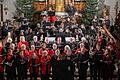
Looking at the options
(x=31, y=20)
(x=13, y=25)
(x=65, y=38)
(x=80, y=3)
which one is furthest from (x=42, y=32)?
(x=80, y=3)

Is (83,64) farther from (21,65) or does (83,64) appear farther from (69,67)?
(21,65)

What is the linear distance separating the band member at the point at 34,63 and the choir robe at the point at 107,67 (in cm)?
303

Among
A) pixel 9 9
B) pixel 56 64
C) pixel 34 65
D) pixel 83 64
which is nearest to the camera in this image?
pixel 56 64

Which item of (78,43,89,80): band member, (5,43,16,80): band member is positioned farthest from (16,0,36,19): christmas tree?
(78,43,89,80): band member

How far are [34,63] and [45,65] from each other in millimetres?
519

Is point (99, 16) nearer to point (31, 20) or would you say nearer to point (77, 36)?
point (31, 20)

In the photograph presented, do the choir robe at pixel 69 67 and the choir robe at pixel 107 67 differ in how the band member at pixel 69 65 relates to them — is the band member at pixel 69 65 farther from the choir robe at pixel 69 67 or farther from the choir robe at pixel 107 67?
the choir robe at pixel 107 67

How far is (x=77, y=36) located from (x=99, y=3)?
1200cm

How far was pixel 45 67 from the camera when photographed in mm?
17203

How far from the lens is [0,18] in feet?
95.8

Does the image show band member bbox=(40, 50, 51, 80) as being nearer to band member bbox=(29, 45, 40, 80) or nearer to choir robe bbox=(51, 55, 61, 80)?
band member bbox=(29, 45, 40, 80)

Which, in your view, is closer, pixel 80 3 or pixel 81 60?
pixel 81 60

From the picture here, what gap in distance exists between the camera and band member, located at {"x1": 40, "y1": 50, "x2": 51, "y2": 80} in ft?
55.3

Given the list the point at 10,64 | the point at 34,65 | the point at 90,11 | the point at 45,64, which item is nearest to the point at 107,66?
the point at 45,64
